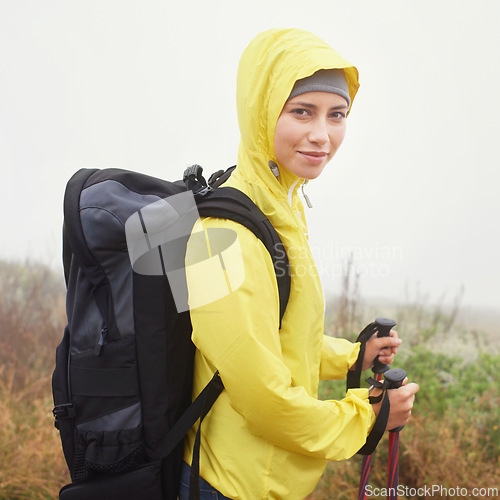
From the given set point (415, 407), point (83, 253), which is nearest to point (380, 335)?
point (83, 253)

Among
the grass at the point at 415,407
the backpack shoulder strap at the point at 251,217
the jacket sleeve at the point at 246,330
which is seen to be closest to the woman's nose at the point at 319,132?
the backpack shoulder strap at the point at 251,217

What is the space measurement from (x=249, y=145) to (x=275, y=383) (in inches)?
29.9

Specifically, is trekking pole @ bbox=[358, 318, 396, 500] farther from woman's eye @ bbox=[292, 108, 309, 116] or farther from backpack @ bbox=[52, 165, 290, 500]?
woman's eye @ bbox=[292, 108, 309, 116]

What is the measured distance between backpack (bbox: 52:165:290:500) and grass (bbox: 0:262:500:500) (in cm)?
149

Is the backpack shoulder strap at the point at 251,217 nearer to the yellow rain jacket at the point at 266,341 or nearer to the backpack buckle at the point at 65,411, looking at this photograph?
the yellow rain jacket at the point at 266,341

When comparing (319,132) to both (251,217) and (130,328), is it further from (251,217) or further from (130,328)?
(130,328)

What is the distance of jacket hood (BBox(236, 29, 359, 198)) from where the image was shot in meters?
1.32

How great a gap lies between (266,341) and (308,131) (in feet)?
2.16

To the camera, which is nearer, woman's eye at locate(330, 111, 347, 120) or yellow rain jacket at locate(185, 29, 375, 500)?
yellow rain jacket at locate(185, 29, 375, 500)

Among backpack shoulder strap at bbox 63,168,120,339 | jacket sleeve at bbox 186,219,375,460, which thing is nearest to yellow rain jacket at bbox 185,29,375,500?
jacket sleeve at bbox 186,219,375,460

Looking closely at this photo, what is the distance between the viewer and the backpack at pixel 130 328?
1.24 m

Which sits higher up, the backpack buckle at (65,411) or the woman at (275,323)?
the woman at (275,323)

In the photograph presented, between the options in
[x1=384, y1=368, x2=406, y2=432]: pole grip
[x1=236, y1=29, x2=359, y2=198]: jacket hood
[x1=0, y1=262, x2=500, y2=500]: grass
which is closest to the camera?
[x1=236, y1=29, x2=359, y2=198]: jacket hood

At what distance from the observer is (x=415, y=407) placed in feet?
9.86
